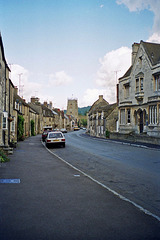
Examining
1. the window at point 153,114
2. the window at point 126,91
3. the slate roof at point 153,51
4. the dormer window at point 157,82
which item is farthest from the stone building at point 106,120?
the dormer window at point 157,82

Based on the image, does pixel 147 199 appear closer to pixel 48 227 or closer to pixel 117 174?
pixel 48 227

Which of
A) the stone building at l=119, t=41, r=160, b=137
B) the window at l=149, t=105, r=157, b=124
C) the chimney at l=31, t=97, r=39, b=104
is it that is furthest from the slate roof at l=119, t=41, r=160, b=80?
the chimney at l=31, t=97, r=39, b=104

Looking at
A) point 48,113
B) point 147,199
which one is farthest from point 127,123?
point 48,113

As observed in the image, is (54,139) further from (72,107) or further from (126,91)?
(72,107)

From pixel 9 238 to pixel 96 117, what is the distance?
160 ft

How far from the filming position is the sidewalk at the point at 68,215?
4.46m

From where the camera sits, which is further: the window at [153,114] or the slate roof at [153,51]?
the slate roof at [153,51]

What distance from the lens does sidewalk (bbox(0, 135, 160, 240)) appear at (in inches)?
175

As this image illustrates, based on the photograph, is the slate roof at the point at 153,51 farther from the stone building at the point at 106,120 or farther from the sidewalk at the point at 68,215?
the sidewalk at the point at 68,215

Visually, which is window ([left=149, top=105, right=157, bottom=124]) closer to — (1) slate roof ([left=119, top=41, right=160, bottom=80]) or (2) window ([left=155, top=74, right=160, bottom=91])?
(2) window ([left=155, top=74, right=160, bottom=91])

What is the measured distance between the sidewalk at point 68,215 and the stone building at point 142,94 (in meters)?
22.5

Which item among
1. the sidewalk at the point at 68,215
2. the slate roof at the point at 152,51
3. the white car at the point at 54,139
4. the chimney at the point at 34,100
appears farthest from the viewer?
the chimney at the point at 34,100

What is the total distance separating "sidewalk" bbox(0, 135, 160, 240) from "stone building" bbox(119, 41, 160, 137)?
2252 cm

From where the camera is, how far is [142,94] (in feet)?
107
